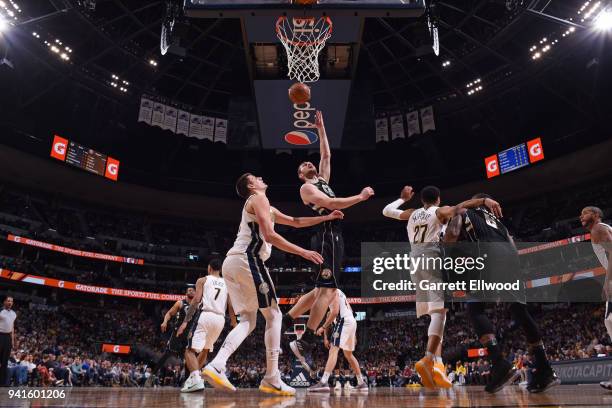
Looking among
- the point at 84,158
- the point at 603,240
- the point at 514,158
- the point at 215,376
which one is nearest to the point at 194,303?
the point at 215,376

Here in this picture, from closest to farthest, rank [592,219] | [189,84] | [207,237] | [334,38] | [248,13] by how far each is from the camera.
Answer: [592,219] < [248,13] < [334,38] < [189,84] < [207,237]

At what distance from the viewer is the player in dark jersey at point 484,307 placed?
14.8 feet

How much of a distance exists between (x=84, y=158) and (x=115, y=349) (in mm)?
11021

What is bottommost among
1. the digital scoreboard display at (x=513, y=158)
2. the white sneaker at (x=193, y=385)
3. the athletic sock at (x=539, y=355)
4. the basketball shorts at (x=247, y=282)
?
the white sneaker at (x=193, y=385)

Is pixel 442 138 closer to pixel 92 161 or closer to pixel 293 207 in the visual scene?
pixel 293 207

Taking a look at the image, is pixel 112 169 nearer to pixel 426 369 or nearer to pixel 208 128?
pixel 208 128

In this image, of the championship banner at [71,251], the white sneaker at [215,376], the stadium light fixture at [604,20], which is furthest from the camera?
the championship banner at [71,251]

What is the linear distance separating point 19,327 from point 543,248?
89.2 feet

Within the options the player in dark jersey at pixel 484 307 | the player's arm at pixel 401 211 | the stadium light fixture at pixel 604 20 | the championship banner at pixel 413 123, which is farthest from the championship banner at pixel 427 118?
the player in dark jersey at pixel 484 307

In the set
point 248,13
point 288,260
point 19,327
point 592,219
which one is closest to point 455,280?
point 592,219

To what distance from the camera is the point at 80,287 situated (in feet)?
89.7

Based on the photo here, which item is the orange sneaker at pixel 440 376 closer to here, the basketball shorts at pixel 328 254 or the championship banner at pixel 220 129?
the basketball shorts at pixel 328 254

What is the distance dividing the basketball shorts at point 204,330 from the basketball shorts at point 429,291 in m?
2.94

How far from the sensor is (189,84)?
24.4 meters
